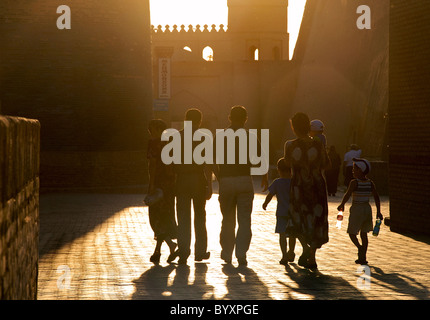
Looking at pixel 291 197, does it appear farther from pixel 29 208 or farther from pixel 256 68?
pixel 256 68

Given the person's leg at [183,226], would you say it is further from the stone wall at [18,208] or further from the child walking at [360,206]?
the stone wall at [18,208]

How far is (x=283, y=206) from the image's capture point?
33.0ft

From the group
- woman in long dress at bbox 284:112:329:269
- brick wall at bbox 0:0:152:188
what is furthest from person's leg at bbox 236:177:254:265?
brick wall at bbox 0:0:152:188

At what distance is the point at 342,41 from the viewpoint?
41281 mm

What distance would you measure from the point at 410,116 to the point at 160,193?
5.09m

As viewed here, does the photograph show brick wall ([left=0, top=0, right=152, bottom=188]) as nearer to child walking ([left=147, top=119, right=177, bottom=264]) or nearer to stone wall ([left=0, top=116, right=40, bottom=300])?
child walking ([left=147, top=119, right=177, bottom=264])

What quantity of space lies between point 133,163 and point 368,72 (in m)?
14.7

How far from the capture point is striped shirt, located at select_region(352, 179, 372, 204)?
9992 millimetres

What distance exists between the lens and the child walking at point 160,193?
10375mm

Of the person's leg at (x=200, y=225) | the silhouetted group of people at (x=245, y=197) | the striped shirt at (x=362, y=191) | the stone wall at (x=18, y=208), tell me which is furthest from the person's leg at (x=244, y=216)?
the stone wall at (x=18, y=208)

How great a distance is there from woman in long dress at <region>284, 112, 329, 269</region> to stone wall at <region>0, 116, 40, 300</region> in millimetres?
3974

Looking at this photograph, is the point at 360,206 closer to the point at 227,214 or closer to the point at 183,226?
the point at 227,214

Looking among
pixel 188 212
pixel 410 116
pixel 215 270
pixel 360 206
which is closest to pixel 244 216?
pixel 188 212
